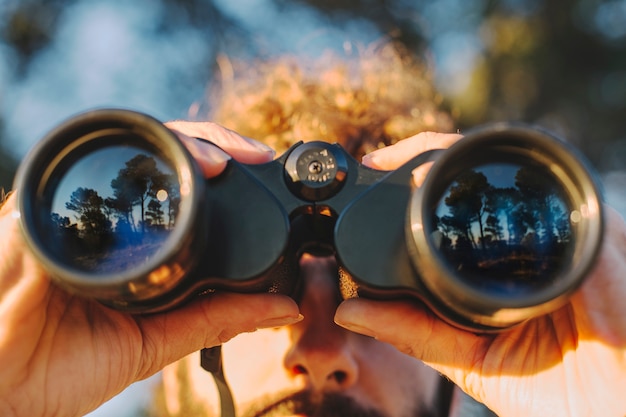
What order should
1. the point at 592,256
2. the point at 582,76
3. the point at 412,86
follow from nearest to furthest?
1. the point at 592,256
2. the point at 412,86
3. the point at 582,76

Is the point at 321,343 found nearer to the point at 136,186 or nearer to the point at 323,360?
the point at 323,360

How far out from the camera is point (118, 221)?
82cm

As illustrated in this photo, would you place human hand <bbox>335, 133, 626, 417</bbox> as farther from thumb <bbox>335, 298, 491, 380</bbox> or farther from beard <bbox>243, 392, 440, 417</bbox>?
beard <bbox>243, 392, 440, 417</bbox>

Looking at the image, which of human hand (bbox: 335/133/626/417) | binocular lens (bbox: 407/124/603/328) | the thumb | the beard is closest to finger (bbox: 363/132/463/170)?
human hand (bbox: 335/133/626/417)

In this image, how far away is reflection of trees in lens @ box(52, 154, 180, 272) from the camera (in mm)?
810

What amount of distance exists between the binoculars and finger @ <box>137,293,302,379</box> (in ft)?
0.21

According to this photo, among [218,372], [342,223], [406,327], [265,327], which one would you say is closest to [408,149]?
[342,223]

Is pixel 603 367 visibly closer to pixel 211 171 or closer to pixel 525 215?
pixel 525 215

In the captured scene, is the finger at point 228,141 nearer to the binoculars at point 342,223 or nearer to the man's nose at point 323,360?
the binoculars at point 342,223

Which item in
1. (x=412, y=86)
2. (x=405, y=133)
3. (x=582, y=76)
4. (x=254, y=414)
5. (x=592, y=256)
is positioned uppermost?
(x=582, y=76)

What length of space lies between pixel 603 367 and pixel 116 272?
795 millimetres

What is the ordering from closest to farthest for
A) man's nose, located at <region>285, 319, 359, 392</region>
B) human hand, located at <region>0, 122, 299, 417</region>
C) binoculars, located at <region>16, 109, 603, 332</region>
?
binoculars, located at <region>16, 109, 603, 332</region> → human hand, located at <region>0, 122, 299, 417</region> → man's nose, located at <region>285, 319, 359, 392</region>

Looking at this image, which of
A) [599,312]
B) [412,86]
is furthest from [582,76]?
[599,312]

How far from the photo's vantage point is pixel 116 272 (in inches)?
30.6
